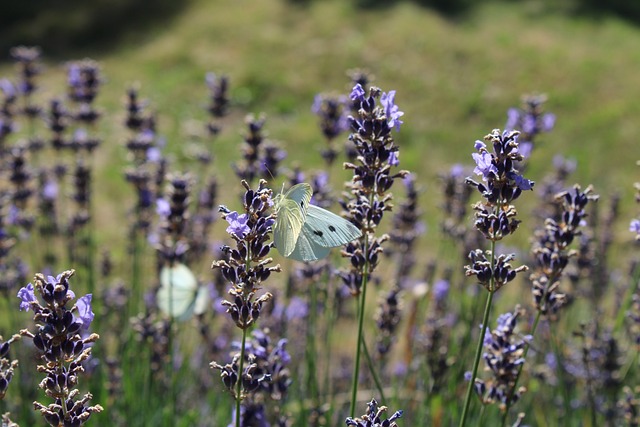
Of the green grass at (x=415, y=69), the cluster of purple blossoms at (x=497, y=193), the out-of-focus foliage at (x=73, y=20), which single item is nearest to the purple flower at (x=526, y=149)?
the cluster of purple blossoms at (x=497, y=193)

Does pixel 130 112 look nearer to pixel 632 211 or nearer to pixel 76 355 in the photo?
pixel 76 355

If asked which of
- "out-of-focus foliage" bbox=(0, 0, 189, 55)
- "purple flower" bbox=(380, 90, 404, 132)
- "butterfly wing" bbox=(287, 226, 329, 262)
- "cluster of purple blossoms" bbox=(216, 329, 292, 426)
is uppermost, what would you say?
"out-of-focus foliage" bbox=(0, 0, 189, 55)

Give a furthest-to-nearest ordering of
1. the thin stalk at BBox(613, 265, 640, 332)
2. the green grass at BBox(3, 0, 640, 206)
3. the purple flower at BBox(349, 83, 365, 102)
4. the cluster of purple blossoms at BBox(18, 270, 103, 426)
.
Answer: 1. the green grass at BBox(3, 0, 640, 206)
2. the thin stalk at BBox(613, 265, 640, 332)
3. the purple flower at BBox(349, 83, 365, 102)
4. the cluster of purple blossoms at BBox(18, 270, 103, 426)

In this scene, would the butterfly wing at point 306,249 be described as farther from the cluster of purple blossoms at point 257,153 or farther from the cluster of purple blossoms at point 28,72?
the cluster of purple blossoms at point 28,72

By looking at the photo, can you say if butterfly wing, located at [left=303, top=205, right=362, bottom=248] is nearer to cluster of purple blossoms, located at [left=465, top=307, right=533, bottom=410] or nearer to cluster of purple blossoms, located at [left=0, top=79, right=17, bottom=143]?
cluster of purple blossoms, located at [left=465, top=307, right=533, bottom=410]

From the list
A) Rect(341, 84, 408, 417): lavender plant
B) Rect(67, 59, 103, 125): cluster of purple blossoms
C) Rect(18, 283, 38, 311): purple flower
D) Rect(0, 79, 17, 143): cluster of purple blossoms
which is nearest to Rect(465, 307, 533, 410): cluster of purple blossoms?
Rect(341, 84, 408, 417): lavender plant

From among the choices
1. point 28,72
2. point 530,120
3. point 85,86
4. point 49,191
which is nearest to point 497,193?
point 530,120
